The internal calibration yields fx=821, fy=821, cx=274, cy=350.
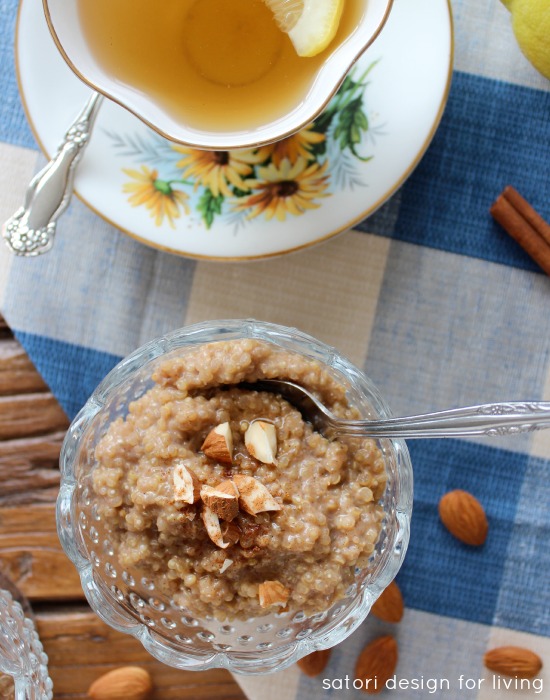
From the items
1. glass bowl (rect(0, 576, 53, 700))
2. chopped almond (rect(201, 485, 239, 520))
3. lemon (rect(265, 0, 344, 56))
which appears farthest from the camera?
glass bowl (rect(0, 576, 53, 700))

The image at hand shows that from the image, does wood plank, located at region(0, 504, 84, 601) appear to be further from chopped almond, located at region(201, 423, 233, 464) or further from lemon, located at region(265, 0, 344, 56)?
lemon, located at region(265, 0, 344, 56)

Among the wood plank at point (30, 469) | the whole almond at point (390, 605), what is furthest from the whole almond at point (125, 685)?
the whole almond at point (390, 605)

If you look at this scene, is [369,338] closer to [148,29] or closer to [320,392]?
[320,392]

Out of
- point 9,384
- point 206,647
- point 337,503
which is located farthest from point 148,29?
point 206,647

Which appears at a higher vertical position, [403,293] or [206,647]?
[403,293]

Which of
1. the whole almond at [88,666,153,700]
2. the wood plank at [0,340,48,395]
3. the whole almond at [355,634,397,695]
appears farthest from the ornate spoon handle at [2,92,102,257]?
the whole almond at [355,634,397,695]

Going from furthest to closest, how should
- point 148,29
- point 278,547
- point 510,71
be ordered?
point 510,71
point 148,29
point 278,547

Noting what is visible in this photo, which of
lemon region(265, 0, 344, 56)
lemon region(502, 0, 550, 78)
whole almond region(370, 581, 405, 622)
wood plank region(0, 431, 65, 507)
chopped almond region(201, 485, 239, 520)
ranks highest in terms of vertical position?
lemon region(502, 0, 550, 78)
